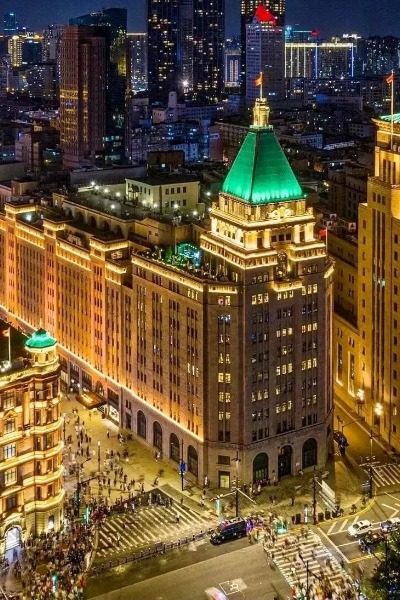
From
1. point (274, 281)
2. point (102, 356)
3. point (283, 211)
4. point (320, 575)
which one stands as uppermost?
point (283, 211)

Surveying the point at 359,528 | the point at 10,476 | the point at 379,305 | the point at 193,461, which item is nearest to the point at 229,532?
the point at 359,528

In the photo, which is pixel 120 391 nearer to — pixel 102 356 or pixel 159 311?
pixel 102 356

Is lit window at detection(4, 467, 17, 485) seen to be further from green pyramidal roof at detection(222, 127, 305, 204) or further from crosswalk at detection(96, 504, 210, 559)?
green pyramidal roof at detection(222, 127, 305, 204)

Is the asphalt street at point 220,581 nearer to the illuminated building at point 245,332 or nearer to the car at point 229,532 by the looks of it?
the car at point 229,532

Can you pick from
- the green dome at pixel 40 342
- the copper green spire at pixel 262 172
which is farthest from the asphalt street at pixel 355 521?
the copper green spire at pixel 262 172

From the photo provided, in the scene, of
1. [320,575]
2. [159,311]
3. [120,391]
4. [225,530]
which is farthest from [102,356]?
[320,575]

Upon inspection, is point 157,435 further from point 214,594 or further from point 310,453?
point 214,594
